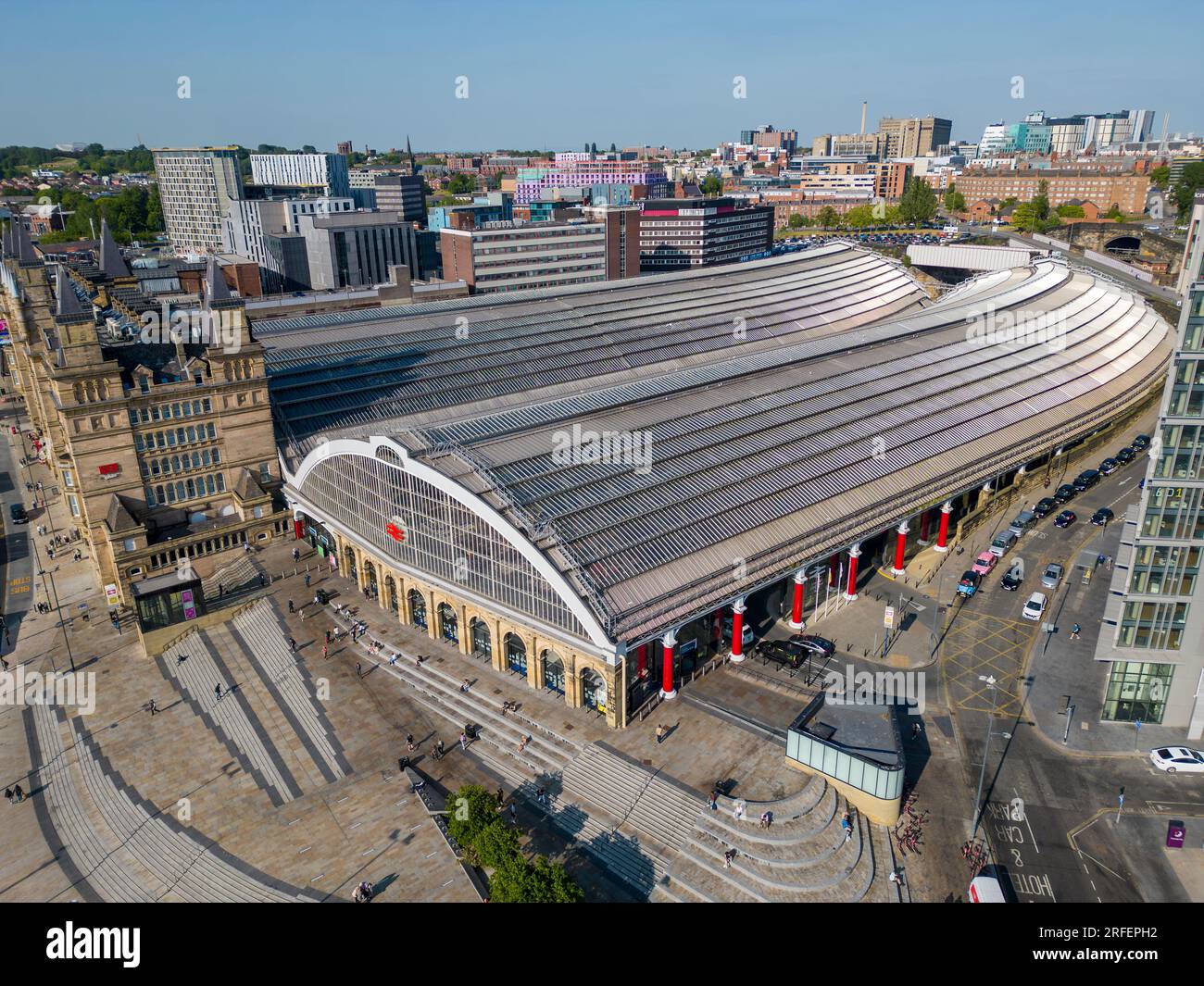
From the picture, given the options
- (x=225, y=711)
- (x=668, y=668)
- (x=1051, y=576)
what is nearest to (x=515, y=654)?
(x=668, y=668)

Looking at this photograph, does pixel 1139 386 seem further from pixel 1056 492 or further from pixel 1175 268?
pixel 1175 268

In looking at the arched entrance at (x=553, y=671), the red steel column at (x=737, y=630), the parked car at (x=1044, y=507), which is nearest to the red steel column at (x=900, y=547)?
the red steel column at (x=737, y=630)

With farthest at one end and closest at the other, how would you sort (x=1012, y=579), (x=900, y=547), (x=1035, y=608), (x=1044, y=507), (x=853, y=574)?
(x=1044, y=507) → (x=900, y=547) → (x=1012, y=579) → (x=853, y=574) → (x=1035, y=608)

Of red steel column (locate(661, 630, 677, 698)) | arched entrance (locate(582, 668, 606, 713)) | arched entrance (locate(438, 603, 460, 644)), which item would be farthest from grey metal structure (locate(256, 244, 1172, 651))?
arched entrance (locate(438, 603, 460, 644))

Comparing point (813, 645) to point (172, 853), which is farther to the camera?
point (813, 645)

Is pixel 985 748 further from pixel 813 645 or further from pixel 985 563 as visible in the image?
pixel 985 563

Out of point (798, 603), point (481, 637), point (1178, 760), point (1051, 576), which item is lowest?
point (1178, 760)

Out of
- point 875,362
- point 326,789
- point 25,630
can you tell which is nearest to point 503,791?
point 326,789
